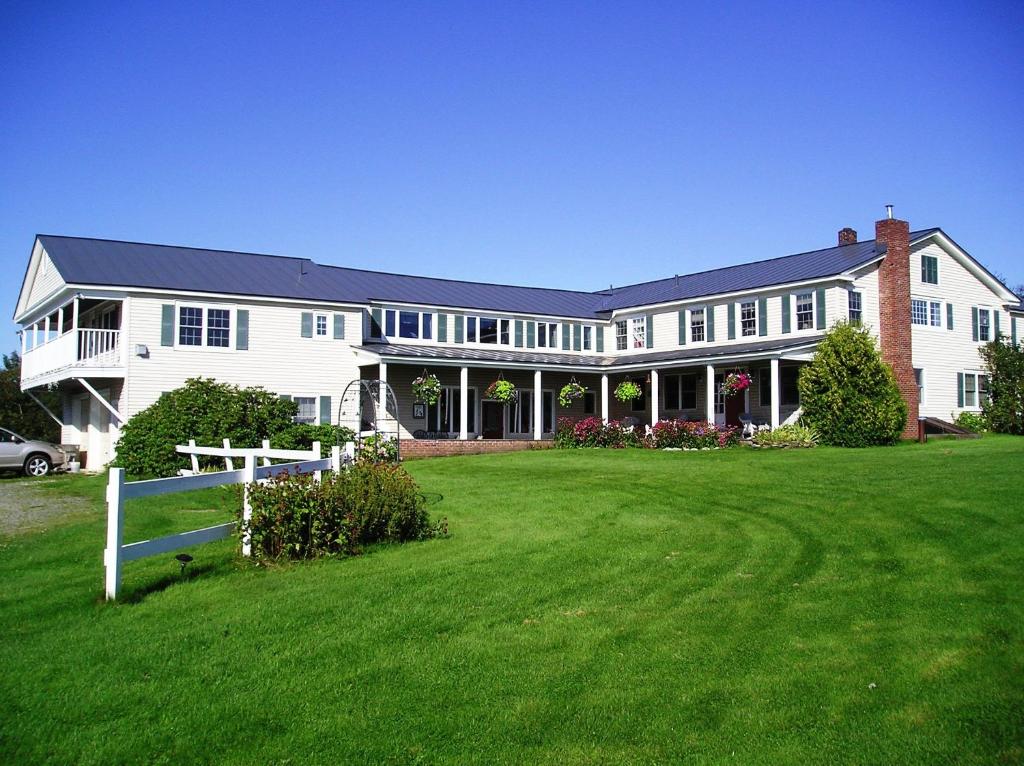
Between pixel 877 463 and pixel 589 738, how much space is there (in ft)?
51.0

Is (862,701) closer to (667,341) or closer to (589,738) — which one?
(589,738)

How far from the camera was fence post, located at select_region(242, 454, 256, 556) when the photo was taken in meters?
9.46

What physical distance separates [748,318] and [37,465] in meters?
23.6

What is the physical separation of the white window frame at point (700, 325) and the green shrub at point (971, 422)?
9198 mm

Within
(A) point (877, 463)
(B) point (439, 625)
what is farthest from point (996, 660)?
(A) point (877, 463)

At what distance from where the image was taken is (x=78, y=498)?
16625 mm

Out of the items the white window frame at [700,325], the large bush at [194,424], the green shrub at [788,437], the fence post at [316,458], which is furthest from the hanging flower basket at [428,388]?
the fence post at [316,458]

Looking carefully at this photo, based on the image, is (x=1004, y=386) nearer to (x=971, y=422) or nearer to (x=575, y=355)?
(x=971, y=422)

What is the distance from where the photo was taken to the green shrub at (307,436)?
75.3 ft

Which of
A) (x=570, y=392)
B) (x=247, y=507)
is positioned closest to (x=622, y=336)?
(x=570, y=392)

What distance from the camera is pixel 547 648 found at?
6.38 meters

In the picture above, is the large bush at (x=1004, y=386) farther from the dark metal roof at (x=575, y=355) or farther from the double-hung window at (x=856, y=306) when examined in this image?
the dark metal roof at (x=575, y=355)

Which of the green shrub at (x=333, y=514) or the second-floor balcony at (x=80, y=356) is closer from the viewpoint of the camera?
the green shrub at (x=333, y=514)

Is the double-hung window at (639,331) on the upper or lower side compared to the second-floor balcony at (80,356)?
upper
